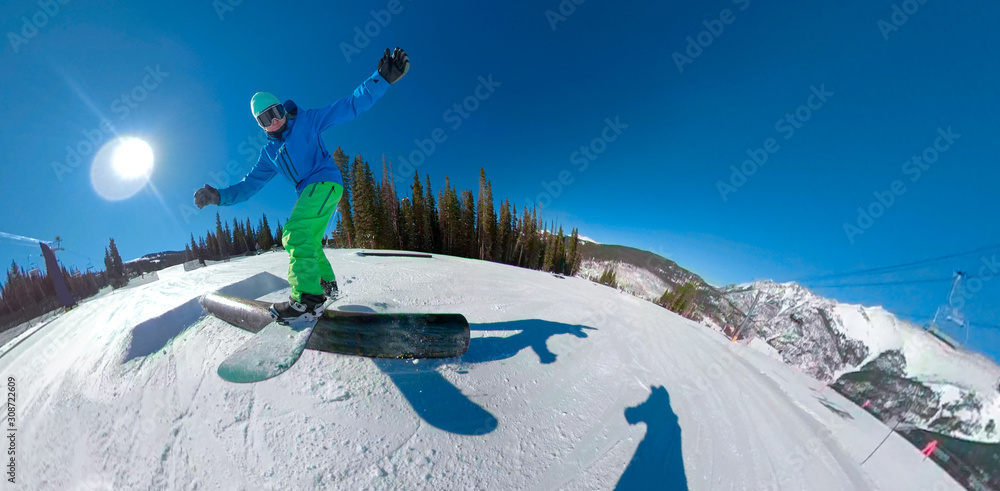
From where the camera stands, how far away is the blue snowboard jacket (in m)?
2.84

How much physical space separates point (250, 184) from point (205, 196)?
0.40 m

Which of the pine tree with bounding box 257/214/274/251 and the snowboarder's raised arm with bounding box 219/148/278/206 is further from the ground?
the pine tree with bounding box 257/214/274/251

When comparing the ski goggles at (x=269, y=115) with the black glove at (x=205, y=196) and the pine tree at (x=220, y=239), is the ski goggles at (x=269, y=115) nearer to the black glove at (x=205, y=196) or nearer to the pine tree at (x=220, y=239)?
the black glove at (x=205, y=196)

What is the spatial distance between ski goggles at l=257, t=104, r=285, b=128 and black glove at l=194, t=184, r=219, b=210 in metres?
0.90

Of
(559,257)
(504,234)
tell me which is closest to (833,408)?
(504,234)

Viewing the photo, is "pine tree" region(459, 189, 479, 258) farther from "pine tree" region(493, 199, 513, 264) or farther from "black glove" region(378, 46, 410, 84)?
"black glove" region(378, 46, 410, 84)

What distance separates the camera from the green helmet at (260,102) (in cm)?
272

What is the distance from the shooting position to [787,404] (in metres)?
3.53

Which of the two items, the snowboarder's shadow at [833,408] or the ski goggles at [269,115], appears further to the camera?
the snowboarder's shadow at [833,408]

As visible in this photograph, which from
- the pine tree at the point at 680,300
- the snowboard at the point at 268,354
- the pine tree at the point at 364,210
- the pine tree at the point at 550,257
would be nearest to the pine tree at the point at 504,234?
the pine tree at the point at 550,257

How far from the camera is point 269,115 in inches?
107

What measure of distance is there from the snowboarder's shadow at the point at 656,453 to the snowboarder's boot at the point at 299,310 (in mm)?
2970

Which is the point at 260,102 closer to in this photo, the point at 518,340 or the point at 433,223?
the point at 518,340

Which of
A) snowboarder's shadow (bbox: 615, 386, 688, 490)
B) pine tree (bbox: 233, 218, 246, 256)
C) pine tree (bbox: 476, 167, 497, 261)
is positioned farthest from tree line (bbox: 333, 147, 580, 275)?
pine tree (bbox: 233, 218, 246, 256)
